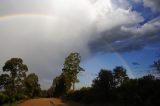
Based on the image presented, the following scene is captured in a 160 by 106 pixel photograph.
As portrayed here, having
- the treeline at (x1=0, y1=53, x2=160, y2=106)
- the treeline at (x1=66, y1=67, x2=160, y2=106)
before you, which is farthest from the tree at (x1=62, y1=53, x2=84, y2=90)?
the treeline at (x1=66, y1=67, x2=160, y2=106)

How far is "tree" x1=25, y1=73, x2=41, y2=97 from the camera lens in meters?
83.1

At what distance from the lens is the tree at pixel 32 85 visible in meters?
83.1

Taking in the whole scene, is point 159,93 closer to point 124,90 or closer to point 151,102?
A: point 151,102

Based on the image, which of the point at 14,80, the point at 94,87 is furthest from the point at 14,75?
the point at 94,87

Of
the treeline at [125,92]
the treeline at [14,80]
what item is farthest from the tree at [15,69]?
the treeline at [125,92]

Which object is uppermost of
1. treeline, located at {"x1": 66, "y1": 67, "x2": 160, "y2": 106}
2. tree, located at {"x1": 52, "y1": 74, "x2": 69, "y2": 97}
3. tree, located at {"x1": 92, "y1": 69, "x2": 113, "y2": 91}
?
tree, located at {"x1": 52, "y1": 74, "x2": 69, "y2": 97}

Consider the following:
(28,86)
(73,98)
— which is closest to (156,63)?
(73,98)

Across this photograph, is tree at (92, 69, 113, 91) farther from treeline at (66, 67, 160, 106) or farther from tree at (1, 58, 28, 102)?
tree at (1, 58, 28, 102)

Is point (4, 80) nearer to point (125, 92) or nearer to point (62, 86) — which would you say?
point (62, 86)

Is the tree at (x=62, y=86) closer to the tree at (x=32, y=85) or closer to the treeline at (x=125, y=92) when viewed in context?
the tree at (x=32, y=85)

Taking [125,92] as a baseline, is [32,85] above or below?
above

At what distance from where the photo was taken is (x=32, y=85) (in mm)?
84875

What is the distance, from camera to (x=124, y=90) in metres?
35.8

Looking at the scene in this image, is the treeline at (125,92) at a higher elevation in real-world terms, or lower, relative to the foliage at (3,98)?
lower
